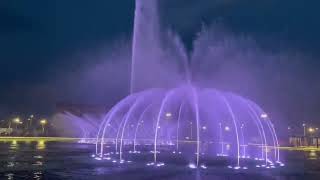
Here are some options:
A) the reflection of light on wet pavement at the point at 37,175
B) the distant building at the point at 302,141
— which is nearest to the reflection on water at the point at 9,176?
the reflection of light on wet pavement at the point at 37,175

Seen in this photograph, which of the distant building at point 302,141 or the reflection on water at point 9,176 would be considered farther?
the distant building at point 302,141

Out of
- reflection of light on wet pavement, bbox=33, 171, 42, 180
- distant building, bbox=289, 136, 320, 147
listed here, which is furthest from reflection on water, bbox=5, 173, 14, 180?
distant building, bbox=289, 136, 320, 147

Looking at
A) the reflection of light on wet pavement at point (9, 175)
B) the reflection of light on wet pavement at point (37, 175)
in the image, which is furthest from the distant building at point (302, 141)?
the reflection of light on wet pavement at point (9, 175)

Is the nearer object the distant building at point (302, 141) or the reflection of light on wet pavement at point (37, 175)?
the reflection of light on wet pavement at point (37, 175)

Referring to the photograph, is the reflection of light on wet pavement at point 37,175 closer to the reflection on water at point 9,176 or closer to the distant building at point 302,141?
the reflection on water at point 9,176

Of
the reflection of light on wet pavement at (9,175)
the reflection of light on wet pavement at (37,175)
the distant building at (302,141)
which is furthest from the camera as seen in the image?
the distant building at (302,141)

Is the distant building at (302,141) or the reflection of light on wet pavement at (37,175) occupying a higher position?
the distant building at (302,141)

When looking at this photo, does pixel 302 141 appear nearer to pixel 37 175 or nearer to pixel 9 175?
pixel 37 175

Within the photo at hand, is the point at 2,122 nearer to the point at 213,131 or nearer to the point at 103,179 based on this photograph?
the point at 213,131

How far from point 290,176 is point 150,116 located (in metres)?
86.6

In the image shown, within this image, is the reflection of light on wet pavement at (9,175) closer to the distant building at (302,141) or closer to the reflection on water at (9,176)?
the reflection on water at (9,176)

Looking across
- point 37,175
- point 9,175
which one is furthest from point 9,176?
point 37,175

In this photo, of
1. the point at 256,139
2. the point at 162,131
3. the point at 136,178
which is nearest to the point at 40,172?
the point at 136,178

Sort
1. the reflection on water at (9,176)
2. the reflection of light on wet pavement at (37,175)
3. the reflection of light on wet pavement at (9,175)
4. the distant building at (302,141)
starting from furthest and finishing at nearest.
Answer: the distant building at (302,141) < the reflection of light on wet pavement at (37,175) < the reflection of light on wet pavement at (9,175) < the reflection on water at (9,176)
